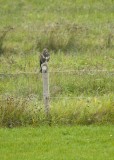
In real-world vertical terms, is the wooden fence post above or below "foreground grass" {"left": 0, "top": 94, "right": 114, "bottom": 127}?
above

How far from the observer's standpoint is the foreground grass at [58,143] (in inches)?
389

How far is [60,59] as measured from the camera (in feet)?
62.2

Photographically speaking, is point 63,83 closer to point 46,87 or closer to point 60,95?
point 60,95

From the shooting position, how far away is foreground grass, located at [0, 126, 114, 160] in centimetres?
989

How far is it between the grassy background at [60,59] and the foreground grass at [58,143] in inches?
17.2

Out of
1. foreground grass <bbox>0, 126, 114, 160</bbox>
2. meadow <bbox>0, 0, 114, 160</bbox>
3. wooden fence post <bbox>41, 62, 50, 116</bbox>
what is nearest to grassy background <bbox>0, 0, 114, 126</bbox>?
meadow <bbox>0, 0, 114, 160</bbox>

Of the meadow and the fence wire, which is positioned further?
the fence wire

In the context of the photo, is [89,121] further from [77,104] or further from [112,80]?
[112,80]

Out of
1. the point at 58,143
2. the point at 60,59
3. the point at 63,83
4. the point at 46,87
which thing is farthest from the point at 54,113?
the point at 60,59

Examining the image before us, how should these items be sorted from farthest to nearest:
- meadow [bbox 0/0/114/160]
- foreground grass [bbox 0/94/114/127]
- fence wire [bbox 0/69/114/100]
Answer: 1. fence wire [bbox 0/69/114/100]
2. foreground grass [bbox 0/94/114/127]
3. meadow [bbox 0/0/114/160]

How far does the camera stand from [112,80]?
45.7 feet

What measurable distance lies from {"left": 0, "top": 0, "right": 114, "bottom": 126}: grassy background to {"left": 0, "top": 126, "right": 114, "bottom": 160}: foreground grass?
0.44 meters

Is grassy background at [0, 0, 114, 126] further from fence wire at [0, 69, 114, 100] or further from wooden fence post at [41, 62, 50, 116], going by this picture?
wooden fence post at [41, 62, 50, 116]

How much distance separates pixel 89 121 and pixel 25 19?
15.7 metres
